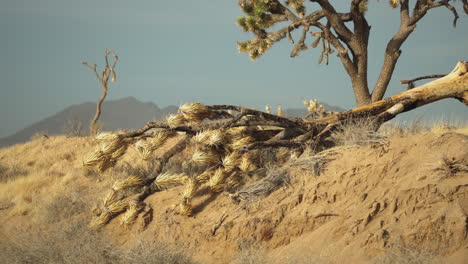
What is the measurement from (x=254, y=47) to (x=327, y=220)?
928 cm

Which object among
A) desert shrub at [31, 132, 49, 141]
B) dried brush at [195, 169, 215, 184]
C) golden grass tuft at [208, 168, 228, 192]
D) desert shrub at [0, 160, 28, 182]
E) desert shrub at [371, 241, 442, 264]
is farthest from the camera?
desert shrub at [31, 132, 49, 141]

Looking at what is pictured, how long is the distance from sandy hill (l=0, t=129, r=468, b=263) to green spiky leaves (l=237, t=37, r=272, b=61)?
7460 millimetres

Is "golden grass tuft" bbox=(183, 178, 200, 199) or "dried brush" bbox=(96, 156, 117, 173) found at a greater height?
"dried brush" bbox=(96, 156, 117, 173)

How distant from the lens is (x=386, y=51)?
1403cm

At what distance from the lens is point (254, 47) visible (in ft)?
48.8

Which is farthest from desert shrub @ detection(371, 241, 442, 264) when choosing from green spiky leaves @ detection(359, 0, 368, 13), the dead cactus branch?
green spiky leaves @ detection(359, 0, 368, 13)

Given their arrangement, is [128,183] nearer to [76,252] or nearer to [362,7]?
[76,252]

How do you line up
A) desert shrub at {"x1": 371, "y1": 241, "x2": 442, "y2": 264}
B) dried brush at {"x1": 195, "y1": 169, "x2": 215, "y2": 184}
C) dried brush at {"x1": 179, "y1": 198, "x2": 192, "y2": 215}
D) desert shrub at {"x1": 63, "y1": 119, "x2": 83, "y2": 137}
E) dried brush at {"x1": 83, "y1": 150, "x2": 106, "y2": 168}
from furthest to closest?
desert shrub at {"x1": 63, "y1": 119, "x2": 83, "y2": 137} < dried brush at {"x1": 83, "y1": 150, "x2": 106, "y2": 168} < dried brush at {"x1": 195, "y1": 169, "x2": 215, "y2": 184} < dried brush at {"x1": 179, "y1": 198, "x2": 192, "y2": 215} < desert shrub at {"x1": 371, "y1": 241, "x2": 442, "y2": 264}

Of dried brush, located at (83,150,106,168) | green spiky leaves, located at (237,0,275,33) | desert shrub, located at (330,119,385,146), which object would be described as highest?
green spiky leaves, located at (237,0,275,33)

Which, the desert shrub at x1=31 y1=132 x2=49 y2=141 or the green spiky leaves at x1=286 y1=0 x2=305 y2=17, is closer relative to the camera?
the green spiky leaves at x1=286 y1=0 x2=305 y2=17

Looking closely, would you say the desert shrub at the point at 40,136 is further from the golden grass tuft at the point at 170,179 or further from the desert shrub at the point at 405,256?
the desert shrub at the point at 405,256

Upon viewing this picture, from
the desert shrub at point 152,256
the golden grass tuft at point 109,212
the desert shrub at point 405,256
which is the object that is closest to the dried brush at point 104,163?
the golden grass tuft at point 109,212

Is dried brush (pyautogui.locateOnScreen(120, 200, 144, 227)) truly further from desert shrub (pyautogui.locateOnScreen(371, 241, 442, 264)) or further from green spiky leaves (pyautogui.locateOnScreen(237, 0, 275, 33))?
green spiky leaves (pyautogui.locateOnScreen(237, 0, 275, 33))

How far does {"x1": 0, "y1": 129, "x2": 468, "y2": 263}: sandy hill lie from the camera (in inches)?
224
